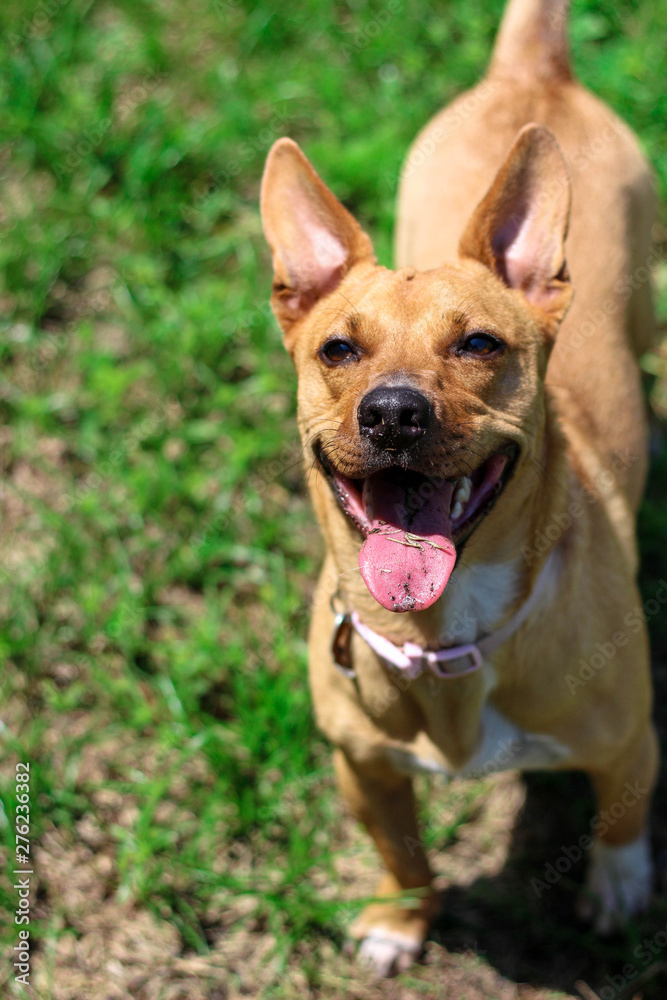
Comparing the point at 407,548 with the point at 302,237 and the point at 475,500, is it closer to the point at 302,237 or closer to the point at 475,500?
→ the point at 475,500

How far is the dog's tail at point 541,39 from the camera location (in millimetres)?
4195

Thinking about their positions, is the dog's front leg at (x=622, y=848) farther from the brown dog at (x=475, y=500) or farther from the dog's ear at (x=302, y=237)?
the dog's ear at (x=302, y=237)

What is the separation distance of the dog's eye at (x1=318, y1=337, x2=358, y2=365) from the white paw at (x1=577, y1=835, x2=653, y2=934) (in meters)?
2.26

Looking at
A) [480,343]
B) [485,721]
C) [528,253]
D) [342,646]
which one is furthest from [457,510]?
[528,253]

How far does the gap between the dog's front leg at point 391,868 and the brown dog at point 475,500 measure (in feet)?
0.03

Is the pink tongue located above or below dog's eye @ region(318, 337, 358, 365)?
below

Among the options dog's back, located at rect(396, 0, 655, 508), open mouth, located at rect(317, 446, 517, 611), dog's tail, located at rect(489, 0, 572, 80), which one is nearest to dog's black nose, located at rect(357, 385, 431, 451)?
open mouth, located at rect(317, 446, 517, 611)

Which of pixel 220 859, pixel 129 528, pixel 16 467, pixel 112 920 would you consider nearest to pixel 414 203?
pixel 129 528

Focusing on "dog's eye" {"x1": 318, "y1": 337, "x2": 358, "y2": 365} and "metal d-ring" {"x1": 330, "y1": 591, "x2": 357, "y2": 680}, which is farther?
"metal d-ring" {"x1": 330, "y1": 591, "x2": 357, "y2": 680}

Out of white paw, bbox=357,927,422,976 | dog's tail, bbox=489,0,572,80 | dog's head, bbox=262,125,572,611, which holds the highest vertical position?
dog's tail, bbox=489,0,572,80

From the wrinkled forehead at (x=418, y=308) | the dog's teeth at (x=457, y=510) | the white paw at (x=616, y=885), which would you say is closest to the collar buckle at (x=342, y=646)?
the dog's teeth at (x=457, y=510)

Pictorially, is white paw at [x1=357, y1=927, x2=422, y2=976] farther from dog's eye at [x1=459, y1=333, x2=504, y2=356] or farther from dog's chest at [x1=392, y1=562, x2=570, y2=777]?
dog's eye at [x1=459, y1=333, x2=504, y2=356]

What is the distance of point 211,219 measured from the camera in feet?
18.6

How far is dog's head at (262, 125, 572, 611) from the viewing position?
257cm
